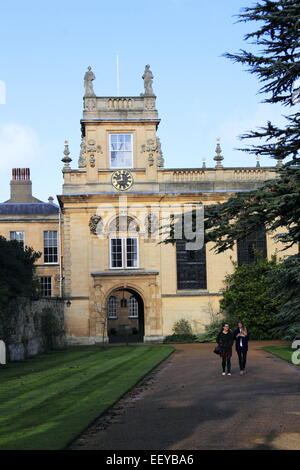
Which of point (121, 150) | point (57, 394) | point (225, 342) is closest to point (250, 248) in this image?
point (121, 150)

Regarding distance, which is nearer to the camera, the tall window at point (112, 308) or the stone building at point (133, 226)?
the stone building at point (133, 226)

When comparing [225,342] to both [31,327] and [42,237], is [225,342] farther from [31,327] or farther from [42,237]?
[42,237]

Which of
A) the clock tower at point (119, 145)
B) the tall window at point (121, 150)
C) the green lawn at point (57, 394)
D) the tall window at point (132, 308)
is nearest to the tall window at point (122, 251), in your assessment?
the clock tower at point (119, 145)

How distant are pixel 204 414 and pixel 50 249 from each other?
3357 cm

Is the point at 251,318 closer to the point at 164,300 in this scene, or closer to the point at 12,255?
the point at 164,300

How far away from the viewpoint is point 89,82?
39.4 m

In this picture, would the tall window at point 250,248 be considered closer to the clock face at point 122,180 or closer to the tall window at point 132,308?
the clock face at point 122,180

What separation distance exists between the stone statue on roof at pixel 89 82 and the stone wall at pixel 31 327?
1265 centimetres

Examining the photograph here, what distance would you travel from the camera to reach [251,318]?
36250 millimetres

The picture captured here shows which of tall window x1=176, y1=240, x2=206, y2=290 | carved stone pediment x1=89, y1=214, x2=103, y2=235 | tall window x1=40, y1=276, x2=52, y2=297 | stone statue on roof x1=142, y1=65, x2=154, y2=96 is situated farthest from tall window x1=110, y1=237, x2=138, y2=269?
stone statue on roof x1=142, y1=65, x2=154, y2=96

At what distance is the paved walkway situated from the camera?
911 cm

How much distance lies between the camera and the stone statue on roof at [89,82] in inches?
1539

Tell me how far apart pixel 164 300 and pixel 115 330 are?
17606 millimetres

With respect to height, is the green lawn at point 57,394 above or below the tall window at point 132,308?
below
